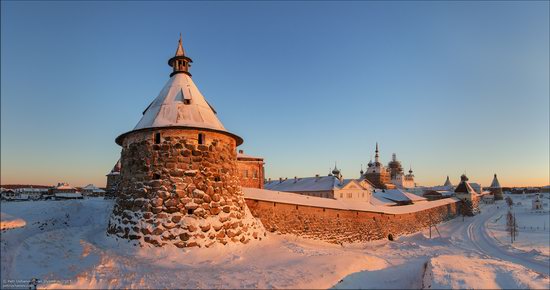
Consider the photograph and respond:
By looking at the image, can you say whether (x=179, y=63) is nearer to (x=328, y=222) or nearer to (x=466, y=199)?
(x=328, y=222)

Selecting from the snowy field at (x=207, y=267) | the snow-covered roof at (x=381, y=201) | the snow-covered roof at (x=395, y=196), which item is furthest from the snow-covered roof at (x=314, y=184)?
the snowy field at (x=207, y=267)

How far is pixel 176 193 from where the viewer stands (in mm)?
12562

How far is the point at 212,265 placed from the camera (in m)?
10.8

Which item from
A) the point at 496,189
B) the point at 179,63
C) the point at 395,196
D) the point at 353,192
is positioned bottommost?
the point at 395,196

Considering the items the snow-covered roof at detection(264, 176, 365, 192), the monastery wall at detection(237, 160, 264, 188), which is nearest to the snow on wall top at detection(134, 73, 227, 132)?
the monastery wall at detection(237, 160, 264, 188)

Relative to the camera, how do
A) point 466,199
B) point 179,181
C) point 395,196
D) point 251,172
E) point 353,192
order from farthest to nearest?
1. point 466,199
2. point 395,196
3. point 353,192
4. point 251,172
5. point 179,181

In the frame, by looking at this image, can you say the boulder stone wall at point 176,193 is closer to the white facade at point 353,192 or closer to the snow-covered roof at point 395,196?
the white facade at point 353,192

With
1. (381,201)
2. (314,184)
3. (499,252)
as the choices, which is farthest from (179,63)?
(381,201)

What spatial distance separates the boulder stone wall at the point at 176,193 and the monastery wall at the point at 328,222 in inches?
169

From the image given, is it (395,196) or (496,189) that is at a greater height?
(496,189)

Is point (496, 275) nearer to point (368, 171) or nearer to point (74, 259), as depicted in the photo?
point (74, 259)

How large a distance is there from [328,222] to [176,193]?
12.6 metres

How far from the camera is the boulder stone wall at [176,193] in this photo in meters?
12.1

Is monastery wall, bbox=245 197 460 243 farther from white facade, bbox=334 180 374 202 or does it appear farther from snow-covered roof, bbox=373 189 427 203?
snow-covered roof, bbox=373 189 427 203
